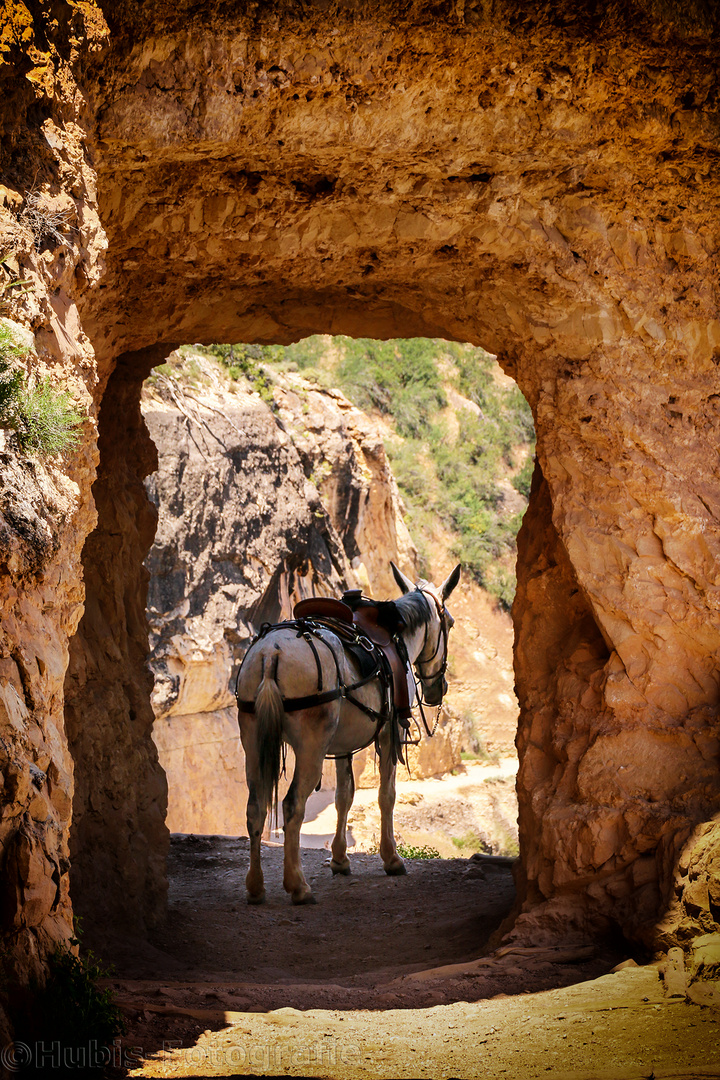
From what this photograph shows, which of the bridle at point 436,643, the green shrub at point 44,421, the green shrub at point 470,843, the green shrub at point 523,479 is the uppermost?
the green shrub at point 523,479

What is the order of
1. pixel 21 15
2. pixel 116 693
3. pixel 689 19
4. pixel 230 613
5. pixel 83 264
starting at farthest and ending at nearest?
pixel 230 613
pixel 116 693
pixel 689 19
pixel 83 264
pixel 21 15

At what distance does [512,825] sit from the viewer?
15.0m

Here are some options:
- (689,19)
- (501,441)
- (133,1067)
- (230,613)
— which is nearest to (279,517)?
(230,613)

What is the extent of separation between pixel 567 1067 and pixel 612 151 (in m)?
4.56

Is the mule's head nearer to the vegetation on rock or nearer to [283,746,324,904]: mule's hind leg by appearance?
[283,746,324,904]: mule's hind leg

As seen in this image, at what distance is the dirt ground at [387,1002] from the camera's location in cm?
330

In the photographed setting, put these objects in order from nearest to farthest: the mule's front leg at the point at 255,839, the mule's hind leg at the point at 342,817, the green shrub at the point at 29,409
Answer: the green shrub at the point at 29,409
the mule's front leg at the point at 255,839
the mule's hind leg at the point at 342,817

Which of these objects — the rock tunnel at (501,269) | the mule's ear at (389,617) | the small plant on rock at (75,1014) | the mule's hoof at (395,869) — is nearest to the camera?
the small plant on rock at (75,1014)

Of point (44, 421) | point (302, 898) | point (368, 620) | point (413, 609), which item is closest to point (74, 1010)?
point (44, 421)

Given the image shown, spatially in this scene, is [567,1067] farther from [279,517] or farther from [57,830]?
[279,517]

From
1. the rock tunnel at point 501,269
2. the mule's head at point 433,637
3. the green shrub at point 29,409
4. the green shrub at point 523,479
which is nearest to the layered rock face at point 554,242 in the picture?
the rock tunnel at point 501,269

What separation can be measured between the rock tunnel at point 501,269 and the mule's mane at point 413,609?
201 cm

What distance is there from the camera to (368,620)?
817 centimetres

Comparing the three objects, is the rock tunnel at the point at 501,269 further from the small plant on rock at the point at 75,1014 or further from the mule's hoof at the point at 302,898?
the mule's hoof at the point at 302,898
